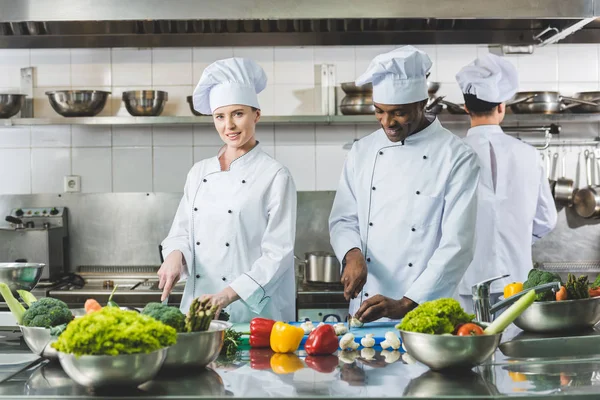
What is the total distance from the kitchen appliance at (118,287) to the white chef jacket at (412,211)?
1381 mm

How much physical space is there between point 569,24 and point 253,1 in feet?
4.34

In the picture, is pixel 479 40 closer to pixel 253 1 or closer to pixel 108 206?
pixel 253 1

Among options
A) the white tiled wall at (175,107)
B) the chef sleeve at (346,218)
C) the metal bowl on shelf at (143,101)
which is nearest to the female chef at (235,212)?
the chef sleeve at (346,218)

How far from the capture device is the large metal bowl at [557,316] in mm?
2207

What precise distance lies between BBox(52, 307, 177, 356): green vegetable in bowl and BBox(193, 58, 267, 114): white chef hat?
133cm

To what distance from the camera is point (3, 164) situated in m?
4.64

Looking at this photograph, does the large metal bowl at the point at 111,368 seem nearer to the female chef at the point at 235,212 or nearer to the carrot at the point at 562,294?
the female chef at the point at 235,212

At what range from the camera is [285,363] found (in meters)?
1.90

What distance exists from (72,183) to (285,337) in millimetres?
3030

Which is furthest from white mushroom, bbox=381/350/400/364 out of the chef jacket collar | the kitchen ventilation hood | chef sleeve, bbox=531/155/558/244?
chef sleeve, bbox=531/155/558/244

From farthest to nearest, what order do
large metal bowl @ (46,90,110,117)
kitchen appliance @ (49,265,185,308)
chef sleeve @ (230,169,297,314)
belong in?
large metal bowl @ (46,90,110,117), kitchen appliance @ (49,265,185,308), chef sleeve @ (230,169,297,314)

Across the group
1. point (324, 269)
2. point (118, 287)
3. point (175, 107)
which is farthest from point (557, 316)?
point (175, 107)

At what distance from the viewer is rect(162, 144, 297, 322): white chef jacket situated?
2768mm

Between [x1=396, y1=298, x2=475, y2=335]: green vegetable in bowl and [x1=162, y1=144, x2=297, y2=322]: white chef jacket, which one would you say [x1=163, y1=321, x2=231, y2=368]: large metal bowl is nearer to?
[x1=396, y1=298, x2=475, y2=335]: green vegetable in bowl
